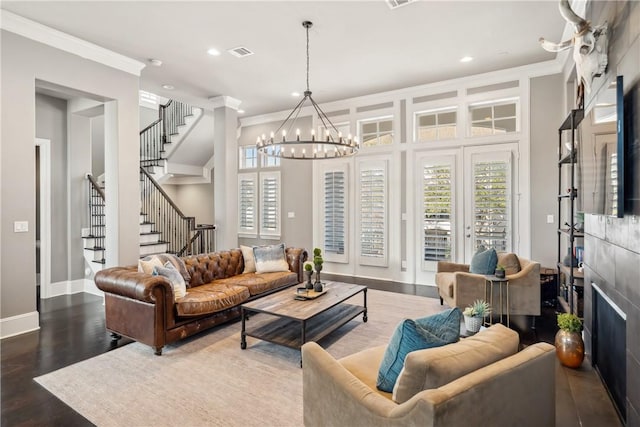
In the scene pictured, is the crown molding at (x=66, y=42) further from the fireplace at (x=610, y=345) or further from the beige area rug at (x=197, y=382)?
the fireplace at (x=610, y=345)

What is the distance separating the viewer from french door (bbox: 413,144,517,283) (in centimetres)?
539

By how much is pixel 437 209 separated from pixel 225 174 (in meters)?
3.96

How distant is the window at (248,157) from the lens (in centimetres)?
820

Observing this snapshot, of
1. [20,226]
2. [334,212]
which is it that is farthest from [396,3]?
[20,226]

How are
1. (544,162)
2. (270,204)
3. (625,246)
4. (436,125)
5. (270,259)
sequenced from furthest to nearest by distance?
1. (270,204)
2. (436,125)
3. (544,162)
4. (270,259)
5. (625,246)

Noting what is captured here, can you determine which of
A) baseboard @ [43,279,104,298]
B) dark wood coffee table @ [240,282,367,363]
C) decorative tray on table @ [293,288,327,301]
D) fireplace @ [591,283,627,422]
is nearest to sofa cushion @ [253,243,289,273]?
dark wood coffee table @ [240,282,367,363]

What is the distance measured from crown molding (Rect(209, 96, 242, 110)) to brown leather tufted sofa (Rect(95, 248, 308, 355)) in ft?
11.5

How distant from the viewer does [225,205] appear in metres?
6.62

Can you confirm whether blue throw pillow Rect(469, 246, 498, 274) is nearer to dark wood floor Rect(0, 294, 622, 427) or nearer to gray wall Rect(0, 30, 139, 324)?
dark wood floor Rect(0, 294, 622, 427)

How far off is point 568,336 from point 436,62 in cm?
386

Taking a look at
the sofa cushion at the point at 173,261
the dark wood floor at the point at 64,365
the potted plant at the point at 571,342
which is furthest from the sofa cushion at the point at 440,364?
the sofa cushion at the point at 173,261

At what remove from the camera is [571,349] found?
2945 millimetres

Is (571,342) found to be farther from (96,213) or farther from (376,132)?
(96,213)

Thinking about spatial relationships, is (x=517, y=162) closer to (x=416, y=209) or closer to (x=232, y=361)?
(x=416, y=209)
